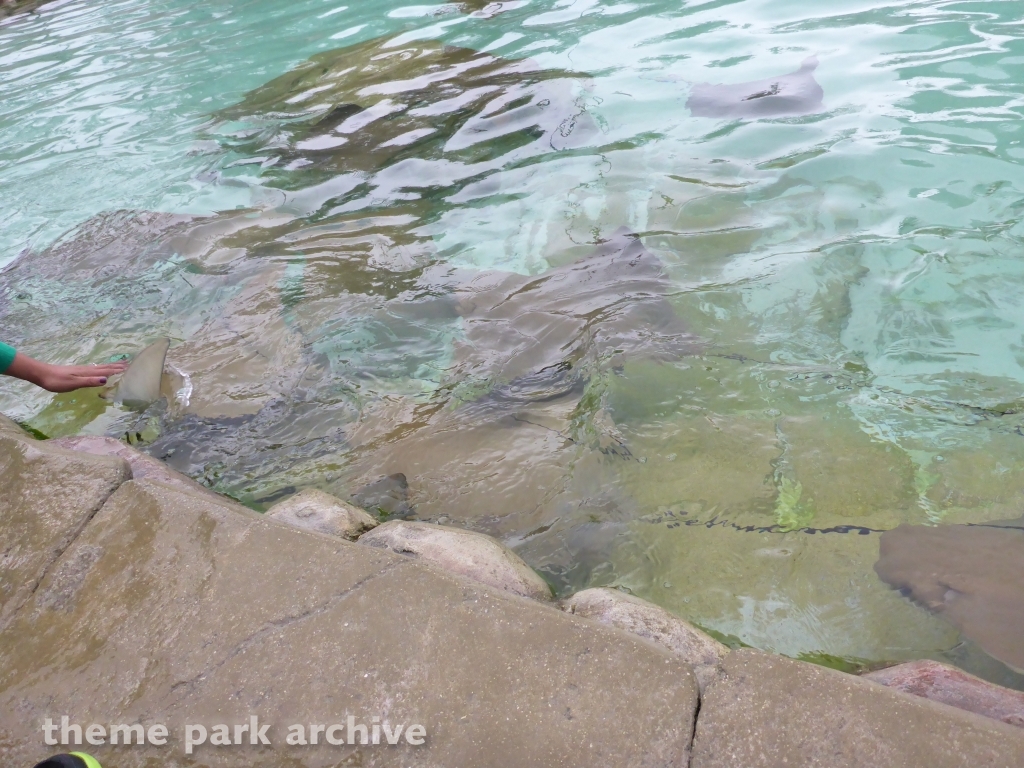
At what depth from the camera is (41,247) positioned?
6359 mm

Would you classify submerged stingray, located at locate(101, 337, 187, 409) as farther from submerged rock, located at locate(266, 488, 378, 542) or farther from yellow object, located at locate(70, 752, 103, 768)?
yellow object, located at locate(70, 752, 103, 768)

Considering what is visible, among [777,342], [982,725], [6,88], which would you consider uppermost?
[6,88]

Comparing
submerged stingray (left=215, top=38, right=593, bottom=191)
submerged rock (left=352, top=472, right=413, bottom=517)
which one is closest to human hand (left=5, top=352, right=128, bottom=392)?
submerged rock (left=352, top=472, right=413, bottom=517)

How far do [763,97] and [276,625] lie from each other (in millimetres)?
5950

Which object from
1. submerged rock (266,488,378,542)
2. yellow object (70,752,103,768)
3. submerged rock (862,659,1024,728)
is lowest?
submerged rock (862,659,1024,728)

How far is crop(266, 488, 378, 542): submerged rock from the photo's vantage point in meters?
2.93

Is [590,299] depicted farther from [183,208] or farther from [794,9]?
[794,9]

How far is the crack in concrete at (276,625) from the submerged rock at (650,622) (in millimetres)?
679

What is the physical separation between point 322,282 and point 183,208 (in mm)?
2372

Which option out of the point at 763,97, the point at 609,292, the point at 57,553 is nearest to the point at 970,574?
the point at 609,292

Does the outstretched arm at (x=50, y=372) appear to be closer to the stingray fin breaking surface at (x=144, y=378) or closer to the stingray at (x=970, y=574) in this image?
the stingray fin breaking surface at (x=144, y=378)

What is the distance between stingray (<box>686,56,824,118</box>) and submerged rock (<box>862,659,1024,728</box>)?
4.97 meters

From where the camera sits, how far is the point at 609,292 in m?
4.46

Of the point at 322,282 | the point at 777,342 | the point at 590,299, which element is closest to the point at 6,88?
the point at 322,282
